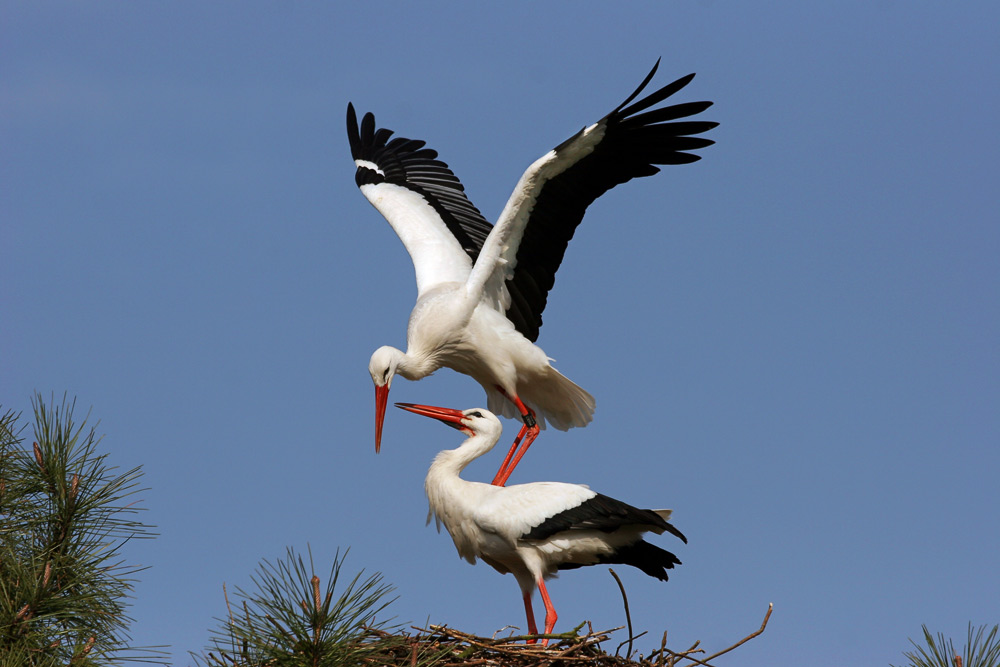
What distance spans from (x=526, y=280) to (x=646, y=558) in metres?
2.66

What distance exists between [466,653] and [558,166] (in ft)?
11.9

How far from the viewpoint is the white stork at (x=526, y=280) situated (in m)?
7.83

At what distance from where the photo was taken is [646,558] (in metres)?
6.37

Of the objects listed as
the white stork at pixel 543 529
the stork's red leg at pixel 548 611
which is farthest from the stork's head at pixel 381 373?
the stork's red leg at pixel 548 611

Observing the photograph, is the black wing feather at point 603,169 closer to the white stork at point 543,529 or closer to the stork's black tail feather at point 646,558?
the white stork at point 543,529

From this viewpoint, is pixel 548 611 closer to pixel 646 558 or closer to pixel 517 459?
pixel 646 558

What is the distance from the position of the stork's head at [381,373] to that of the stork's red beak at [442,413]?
2.12ft

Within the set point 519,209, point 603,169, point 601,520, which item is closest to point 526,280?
point 519,209

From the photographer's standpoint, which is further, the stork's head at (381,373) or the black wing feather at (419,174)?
the black wing feather at (419,174)

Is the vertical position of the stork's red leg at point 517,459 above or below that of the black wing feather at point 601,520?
above

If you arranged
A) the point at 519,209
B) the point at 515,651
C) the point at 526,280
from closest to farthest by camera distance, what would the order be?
the point at 515,651 → the point at 519,209 → the point at 526,280

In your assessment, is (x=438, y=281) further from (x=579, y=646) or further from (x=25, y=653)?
(x=25, y=653)

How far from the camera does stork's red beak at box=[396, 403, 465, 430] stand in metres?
7.12

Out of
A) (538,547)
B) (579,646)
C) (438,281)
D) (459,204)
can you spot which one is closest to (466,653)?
(579,646)
